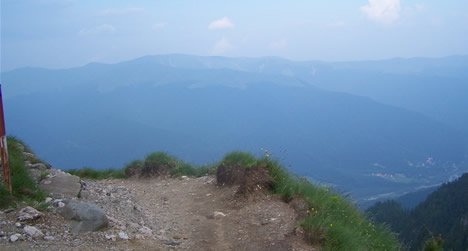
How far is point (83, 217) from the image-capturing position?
548cm

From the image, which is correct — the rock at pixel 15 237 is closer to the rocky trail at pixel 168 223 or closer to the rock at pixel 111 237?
the rocky trail at pixel 168 223

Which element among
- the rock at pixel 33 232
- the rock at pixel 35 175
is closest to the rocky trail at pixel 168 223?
the rock at pixel 33 232

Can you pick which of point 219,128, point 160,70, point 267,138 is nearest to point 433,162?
point 267,138

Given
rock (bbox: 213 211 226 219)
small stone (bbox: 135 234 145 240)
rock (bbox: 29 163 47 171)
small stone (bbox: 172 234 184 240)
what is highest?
rock (bbox: 29 163 47 171)

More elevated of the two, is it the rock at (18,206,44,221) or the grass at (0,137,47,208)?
the grass at (0,137,47,208)

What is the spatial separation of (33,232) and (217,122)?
401 ft

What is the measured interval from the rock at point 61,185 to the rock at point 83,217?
1.23 metres

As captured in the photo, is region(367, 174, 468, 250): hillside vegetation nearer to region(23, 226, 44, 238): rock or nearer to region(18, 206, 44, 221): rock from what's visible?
region(18, 206, 44, 221): rock

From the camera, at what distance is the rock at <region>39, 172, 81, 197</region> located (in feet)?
22.8

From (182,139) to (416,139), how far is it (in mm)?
84946

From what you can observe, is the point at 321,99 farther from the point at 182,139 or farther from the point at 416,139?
the point at 182,139

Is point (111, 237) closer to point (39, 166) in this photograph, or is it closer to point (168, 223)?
point (168, 223)

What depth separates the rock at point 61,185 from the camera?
695cm

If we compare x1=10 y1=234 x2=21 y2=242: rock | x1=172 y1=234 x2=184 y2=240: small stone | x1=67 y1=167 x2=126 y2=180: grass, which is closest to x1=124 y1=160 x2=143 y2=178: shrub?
x1=67 y1=167 x2=126 y2=180: grass
